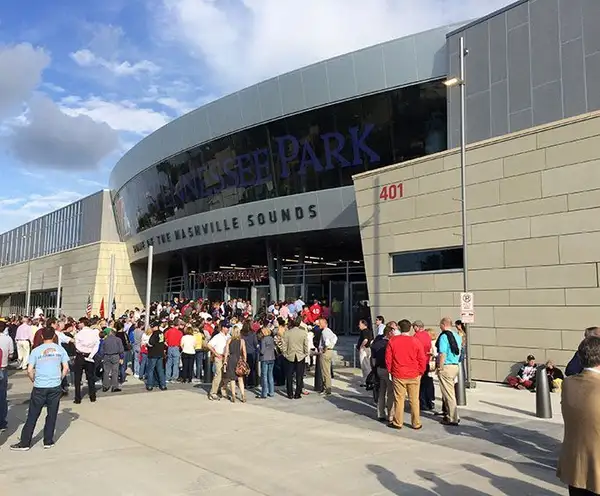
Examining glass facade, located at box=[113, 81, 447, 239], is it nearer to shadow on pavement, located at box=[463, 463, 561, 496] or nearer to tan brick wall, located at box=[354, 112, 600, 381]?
tan brick wall, located at box=[354, 112, 600, 381]

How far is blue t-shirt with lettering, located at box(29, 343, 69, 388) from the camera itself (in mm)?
7898

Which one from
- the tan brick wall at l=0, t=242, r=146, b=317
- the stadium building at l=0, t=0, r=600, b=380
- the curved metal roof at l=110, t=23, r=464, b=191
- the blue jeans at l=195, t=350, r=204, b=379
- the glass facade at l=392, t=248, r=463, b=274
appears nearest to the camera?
the stadium building at l=0, t=0, r=600, b=380

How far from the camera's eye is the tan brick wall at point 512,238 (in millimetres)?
13375

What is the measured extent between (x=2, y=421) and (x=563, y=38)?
16.5 meters

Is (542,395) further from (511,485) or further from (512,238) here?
(512,238)

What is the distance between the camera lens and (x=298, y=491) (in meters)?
5.86

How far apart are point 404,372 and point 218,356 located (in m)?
5.13

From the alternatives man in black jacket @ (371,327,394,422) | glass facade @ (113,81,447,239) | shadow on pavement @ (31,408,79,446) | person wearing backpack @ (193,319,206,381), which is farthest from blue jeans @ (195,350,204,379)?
glass facade @ (113,81,447,239)

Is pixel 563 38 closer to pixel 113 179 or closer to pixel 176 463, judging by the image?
pixel 176 463

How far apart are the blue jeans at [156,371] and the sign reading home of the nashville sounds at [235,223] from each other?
1194cm

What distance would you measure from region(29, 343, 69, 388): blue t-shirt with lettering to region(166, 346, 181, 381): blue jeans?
7.06 meters

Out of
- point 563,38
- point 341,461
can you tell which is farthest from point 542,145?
point 341,461

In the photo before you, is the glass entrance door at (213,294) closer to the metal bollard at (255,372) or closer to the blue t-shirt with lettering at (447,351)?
the metal bollard at (255,372)

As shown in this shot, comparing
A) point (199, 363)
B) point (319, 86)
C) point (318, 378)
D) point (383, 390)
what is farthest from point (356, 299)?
point (383, 390)
